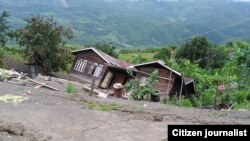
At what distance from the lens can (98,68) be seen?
35.0 metres

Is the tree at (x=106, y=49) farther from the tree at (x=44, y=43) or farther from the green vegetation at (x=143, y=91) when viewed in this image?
the green vegetation at (x=143, y=91)

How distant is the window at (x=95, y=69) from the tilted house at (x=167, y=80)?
15.4ft

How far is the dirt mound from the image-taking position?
6832mm

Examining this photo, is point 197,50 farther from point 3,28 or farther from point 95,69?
point 3,28

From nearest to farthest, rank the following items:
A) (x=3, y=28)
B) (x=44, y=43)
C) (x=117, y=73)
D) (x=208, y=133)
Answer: (x=208, y=133), (x=44, y=43), (x=117, y=73), (x=3, y=28)

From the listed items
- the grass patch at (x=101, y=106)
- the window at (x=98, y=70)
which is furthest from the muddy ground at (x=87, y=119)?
the window at (x=98, y=70)

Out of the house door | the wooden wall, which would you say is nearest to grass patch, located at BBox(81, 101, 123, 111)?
the house door

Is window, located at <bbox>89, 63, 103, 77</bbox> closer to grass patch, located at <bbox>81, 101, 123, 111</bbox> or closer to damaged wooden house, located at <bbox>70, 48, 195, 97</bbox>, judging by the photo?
damaged wooden house, located at <bbox>70, 48, 195, 97</bbox>

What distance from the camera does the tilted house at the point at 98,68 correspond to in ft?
107

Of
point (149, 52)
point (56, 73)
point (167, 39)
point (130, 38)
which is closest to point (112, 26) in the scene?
point (130, 38)

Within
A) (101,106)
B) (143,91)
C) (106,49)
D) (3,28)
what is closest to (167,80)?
(143,91)

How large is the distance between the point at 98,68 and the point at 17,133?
91.7 ft

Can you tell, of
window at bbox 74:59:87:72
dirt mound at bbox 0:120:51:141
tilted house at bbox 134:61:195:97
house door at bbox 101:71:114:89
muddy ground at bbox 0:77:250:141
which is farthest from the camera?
window at bbox 74:59:87:72

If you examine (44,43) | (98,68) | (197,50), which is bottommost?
(98,68)
